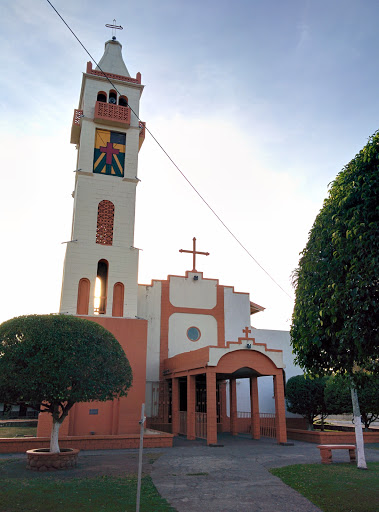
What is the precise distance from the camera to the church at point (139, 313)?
65.0 ft

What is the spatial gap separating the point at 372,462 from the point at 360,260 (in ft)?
A: 34.8

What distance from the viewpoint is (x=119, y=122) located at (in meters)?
24.1

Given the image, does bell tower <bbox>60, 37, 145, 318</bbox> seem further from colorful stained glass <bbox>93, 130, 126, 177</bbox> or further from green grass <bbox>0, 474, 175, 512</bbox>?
green grass <bbox>0, 474, 175, 512</bbox>

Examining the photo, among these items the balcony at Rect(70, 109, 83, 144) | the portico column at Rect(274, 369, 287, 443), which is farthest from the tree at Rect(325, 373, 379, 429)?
the balcony at Rect(70, 109, 83, 144)

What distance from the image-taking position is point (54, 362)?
13.0 m

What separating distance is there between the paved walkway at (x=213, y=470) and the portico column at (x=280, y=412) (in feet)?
1.74

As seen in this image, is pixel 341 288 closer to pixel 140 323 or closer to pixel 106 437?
pixel 106 437

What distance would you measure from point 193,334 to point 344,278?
20.3m

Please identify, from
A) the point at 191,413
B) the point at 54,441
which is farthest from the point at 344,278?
the point at 191,413

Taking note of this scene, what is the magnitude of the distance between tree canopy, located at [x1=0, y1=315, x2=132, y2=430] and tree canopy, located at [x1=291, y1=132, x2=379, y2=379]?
737 centimetres

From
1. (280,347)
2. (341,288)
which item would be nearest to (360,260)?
(341,288)

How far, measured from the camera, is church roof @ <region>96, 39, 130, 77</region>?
25547 millimetres

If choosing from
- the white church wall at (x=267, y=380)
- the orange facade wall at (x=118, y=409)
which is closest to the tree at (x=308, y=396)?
the white church wall at (x=267, y=380)

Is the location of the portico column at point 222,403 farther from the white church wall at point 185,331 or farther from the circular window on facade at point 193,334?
the circular window on facade at point 193,334
